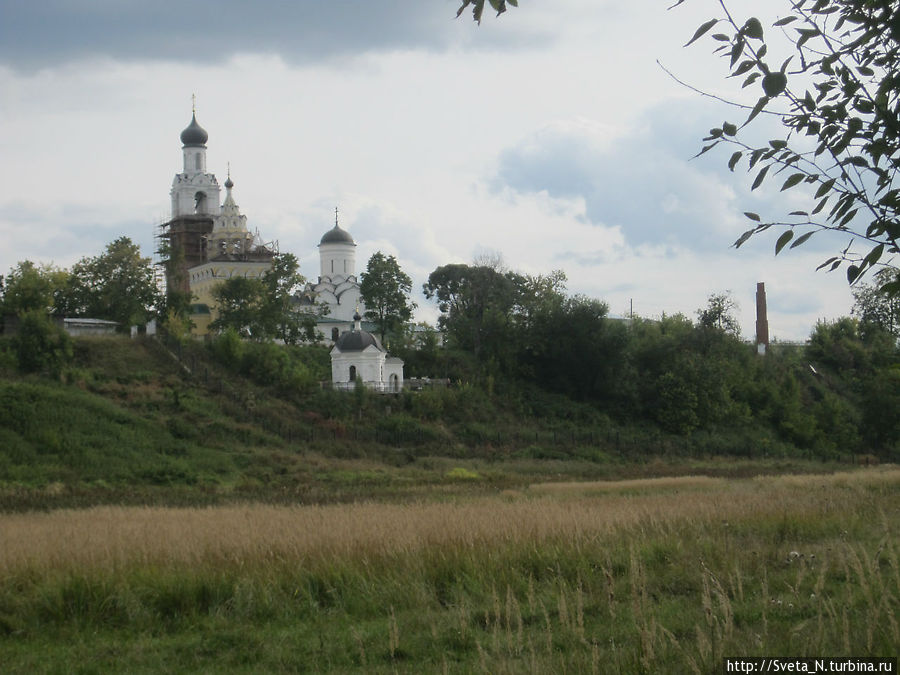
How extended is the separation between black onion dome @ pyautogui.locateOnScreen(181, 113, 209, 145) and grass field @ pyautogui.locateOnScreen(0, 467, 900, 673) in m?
70.1

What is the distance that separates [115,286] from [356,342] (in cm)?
1608

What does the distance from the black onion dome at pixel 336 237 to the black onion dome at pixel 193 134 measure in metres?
13.0

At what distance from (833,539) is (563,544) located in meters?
3.36

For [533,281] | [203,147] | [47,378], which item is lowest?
[47,378]

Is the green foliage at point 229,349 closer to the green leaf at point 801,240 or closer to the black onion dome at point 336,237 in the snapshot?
the black onion dome at point 336,237

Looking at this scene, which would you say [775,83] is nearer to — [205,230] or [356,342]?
[356,342]

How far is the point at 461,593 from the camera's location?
9.20 metres

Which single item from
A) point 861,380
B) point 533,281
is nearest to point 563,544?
point 533,281

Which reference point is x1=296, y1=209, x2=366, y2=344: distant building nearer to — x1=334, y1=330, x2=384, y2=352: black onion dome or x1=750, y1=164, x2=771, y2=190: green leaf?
x1=334, y1=330, x2=384, y2=352: black onion dome

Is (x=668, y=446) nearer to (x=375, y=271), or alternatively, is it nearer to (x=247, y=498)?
(x=375, y=271)

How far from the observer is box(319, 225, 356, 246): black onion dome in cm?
7831

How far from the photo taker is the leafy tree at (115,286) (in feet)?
194

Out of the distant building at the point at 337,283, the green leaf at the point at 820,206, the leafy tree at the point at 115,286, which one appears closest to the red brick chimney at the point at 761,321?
the distant building at the point at 337,283

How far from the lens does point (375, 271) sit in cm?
6256
